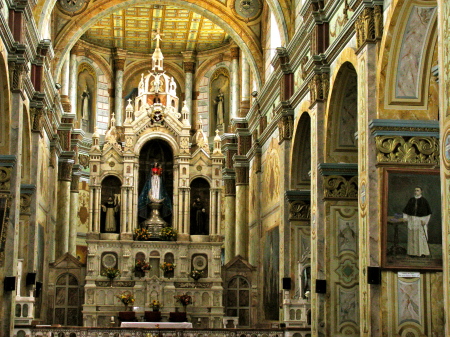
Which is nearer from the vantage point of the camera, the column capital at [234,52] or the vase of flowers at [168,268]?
the vase of flowers at [168,268]

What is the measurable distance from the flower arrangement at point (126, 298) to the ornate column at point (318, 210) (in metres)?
11.7

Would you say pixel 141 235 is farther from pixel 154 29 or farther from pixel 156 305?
pixel 154 29

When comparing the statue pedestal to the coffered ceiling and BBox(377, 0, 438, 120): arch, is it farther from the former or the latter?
BBox(377, 0, 438, 120): arch

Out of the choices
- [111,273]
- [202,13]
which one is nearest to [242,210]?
[111,273]

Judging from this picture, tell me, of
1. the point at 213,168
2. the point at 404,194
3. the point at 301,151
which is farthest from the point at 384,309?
the point at 213,168

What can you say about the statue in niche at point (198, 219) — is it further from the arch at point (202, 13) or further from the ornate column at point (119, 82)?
the ornate column at point (119, 82)

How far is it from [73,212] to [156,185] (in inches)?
151

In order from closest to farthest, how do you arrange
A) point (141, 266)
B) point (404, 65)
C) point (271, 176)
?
point (404, 65) → point (271, 176) → point (141, 266)

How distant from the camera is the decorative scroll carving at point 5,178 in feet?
70.4

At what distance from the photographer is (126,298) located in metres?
32.3

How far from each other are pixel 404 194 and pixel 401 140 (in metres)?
1.09

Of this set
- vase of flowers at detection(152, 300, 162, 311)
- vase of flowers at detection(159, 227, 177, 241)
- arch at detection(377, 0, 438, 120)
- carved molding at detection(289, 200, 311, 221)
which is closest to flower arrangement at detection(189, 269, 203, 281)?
vase of flowers at detection(152, 300, 162, 311)

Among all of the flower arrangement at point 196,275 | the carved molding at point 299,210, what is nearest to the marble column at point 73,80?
the flower arrangement at point 196,275

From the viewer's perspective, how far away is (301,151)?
26.6 m
